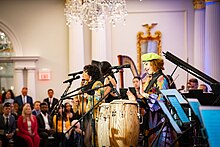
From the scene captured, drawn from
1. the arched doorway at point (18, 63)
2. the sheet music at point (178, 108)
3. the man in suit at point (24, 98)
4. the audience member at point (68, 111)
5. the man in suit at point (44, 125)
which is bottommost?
the man in suit at point (44, 125)

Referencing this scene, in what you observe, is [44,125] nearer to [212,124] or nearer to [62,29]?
[62,29]

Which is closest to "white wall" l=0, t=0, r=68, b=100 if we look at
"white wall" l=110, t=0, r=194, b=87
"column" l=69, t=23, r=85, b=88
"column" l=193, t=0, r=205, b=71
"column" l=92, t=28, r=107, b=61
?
"column" l=69, t=23, r=85, b=88

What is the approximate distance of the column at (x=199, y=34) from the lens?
1251 centimetres

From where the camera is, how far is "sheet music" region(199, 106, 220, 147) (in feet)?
13.5

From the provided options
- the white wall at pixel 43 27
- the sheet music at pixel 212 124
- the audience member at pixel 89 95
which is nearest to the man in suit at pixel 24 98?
the white wall at pixel 43 27

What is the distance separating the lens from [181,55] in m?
12.8

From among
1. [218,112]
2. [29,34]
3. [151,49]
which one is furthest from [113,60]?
[218,112]

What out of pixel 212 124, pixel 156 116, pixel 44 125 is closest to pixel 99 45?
pixel 44 125

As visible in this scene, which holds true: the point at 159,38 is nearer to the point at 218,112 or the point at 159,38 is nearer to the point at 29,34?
the point at 29,34

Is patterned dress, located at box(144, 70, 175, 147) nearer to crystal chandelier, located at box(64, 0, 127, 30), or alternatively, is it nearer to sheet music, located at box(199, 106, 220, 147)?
sheet music, located at box(199, 106, 220, 147)

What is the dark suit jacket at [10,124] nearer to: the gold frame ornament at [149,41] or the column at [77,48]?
the column at [77,48]

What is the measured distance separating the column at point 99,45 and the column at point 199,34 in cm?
242

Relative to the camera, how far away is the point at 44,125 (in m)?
9.76

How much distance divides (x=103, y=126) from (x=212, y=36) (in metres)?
6.01
